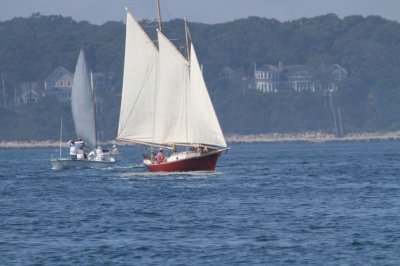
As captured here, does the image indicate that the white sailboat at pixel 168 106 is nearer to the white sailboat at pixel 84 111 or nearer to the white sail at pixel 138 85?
the white sail at pixel 138 85

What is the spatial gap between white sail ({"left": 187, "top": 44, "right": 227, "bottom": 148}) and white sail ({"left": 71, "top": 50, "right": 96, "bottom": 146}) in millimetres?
24885

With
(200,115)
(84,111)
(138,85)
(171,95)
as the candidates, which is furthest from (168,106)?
(84,111)

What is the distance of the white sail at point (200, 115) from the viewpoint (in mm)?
77688

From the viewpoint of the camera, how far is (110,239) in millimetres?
45250

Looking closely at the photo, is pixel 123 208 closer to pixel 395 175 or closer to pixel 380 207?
pixel 380 207

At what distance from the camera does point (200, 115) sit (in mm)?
78250

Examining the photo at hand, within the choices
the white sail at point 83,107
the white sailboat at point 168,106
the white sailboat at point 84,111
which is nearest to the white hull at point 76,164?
the white sailboat at point 84,111

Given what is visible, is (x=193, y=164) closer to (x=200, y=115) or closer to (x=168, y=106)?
(x=200, y=115)

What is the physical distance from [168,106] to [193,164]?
446 centimetres

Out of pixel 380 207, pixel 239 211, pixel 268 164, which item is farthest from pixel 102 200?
pixel 268 164

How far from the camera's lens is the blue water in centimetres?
4156

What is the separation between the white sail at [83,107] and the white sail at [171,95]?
21.7 m

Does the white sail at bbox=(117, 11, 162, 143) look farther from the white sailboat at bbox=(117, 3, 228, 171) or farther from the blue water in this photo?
the blue water

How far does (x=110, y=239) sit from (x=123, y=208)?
11.6 m
